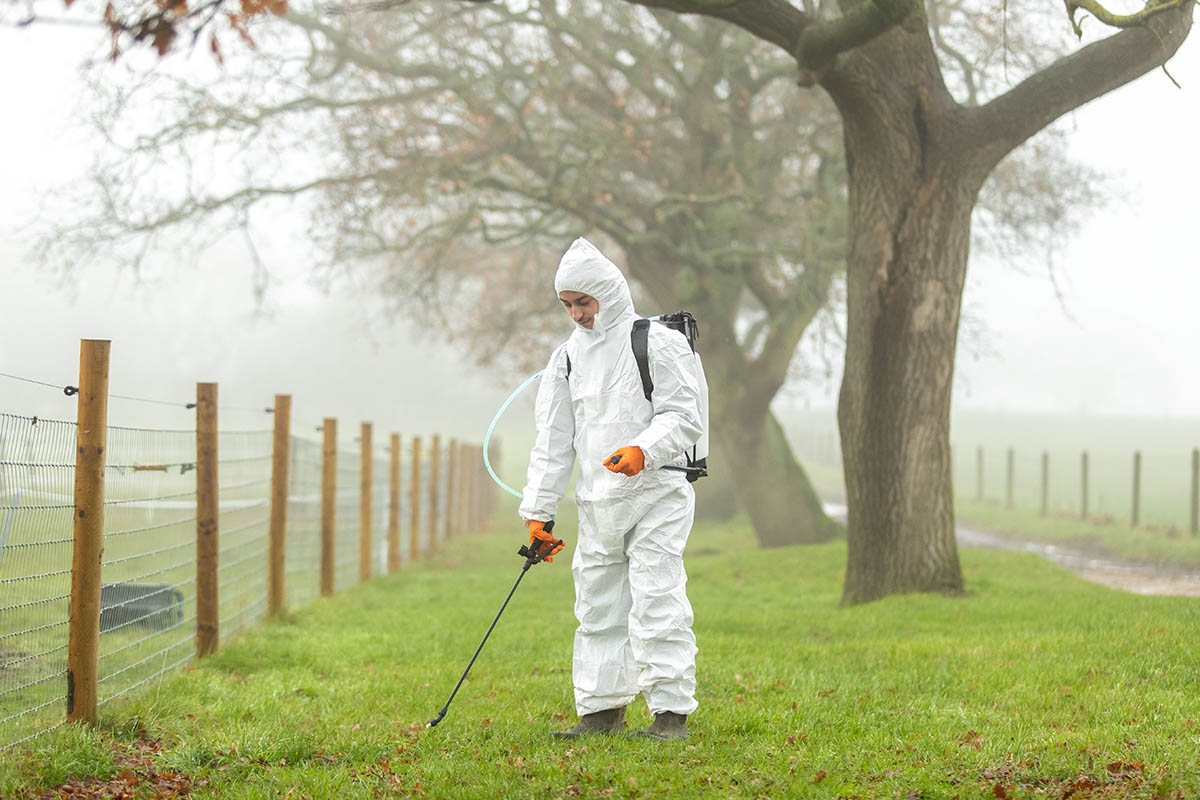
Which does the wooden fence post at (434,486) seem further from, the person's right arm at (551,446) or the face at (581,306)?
the face at (581,306)

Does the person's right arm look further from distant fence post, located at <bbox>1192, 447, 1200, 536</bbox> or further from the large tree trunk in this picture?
distant fence post, located at <bbox>1192, 447, 1200, 536</bbox>

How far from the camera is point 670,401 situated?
4.77m

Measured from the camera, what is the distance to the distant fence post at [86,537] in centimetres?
457

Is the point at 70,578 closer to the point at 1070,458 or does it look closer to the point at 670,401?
the point at 670,401

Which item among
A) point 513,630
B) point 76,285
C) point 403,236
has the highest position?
point 403,236

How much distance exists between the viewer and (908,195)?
862 cm

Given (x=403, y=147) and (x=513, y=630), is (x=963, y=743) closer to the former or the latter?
(x=513, y=630)

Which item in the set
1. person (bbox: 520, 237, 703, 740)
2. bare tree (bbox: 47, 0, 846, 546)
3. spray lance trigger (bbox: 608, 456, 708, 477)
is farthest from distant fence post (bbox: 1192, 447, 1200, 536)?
person (bbox: 520, 237, 703, 740)

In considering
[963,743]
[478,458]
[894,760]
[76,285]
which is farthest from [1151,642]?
[478,458]

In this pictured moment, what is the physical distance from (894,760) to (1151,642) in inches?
116

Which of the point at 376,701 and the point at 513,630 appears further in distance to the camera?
the point at 513,630

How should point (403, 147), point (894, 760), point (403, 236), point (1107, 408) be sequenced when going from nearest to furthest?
point (894, 760), point (403, 147), point (403, 236), point (1107, 408)

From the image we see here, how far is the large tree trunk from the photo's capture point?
853 cm

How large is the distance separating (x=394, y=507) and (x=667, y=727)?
29.2 ft
